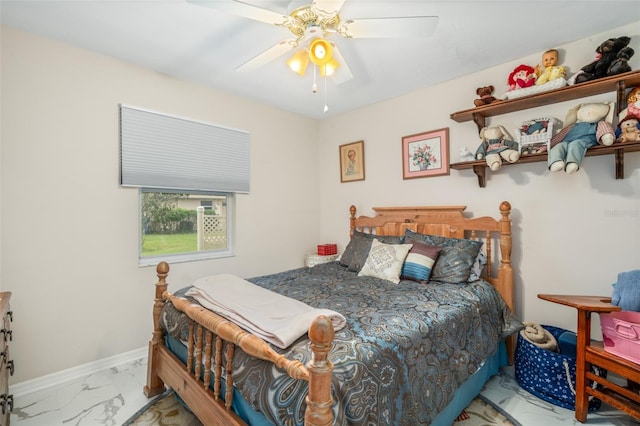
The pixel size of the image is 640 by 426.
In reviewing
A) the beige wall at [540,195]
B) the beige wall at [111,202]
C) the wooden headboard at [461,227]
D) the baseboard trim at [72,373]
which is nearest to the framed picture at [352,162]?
the beige wall at [540,195]

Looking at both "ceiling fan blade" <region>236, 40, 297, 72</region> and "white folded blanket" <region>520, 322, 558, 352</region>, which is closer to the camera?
"ceiling fan blade" <region>236, 40, 297, 72</region>

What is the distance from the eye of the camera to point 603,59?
1.92 m

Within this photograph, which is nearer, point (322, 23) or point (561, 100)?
point (322, 23)

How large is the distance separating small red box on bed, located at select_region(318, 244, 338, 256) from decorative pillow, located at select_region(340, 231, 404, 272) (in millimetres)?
748

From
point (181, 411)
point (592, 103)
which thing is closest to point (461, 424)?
point (181, 411)

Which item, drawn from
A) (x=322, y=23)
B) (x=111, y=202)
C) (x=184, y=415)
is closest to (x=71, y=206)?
(x=111, y=202)

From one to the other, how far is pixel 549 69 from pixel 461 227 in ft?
4.35

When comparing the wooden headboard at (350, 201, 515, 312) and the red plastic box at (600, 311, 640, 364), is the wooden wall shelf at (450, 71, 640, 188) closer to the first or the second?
the wooden headboard at (350, 201, 515, 312)

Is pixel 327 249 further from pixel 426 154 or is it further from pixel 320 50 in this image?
pixel 320 50

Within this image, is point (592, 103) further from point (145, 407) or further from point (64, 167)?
point (64, 167)

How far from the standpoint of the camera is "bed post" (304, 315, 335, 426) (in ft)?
2.85

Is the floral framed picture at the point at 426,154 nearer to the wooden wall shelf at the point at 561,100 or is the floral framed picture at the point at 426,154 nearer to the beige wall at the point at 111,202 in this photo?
the beige wall at the point at 111,202

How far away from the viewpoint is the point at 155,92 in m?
2.61

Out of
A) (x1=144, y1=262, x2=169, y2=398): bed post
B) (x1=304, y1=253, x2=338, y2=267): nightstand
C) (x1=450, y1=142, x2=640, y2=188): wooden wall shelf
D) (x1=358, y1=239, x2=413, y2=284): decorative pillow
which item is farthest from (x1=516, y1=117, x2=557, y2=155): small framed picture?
(x1=144, y1=262, x2=169, y2=398): bed post
